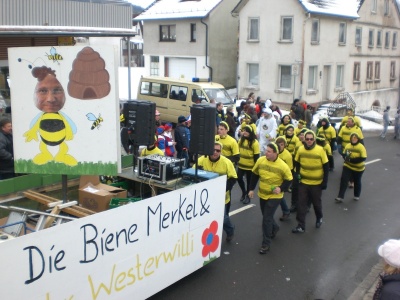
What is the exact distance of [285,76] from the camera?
2597cm

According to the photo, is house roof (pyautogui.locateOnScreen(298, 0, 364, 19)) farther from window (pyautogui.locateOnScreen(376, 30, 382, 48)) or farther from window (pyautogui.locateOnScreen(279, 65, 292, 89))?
window (pyautogui.locateOnScreen(376, 30, 382, 48))

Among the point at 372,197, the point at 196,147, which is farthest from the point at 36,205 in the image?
the point at 372,197

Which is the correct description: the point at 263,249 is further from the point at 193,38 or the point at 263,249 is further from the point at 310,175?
the point at 193,38

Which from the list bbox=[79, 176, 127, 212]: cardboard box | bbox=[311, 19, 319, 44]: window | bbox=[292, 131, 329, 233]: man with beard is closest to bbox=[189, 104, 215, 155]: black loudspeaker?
bbox=[79, 176, 127, 212]: cardboard box

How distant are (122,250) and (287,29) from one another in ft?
73.1

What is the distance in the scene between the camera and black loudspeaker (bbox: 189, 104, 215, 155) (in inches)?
249

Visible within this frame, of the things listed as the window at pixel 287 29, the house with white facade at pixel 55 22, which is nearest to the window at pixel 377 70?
the window at pixel 287 29

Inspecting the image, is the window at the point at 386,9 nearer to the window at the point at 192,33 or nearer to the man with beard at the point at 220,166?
the window at the point at 192,33

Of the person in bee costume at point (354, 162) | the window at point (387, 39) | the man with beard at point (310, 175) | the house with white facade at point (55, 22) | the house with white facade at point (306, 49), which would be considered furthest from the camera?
the window at point (387, 39)

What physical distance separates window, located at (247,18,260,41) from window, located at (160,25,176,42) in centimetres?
603

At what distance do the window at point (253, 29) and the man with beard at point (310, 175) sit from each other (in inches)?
755

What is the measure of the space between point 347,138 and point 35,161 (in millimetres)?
8937

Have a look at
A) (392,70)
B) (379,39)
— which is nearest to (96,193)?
(379,39)

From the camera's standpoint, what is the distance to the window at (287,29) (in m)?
25.2
